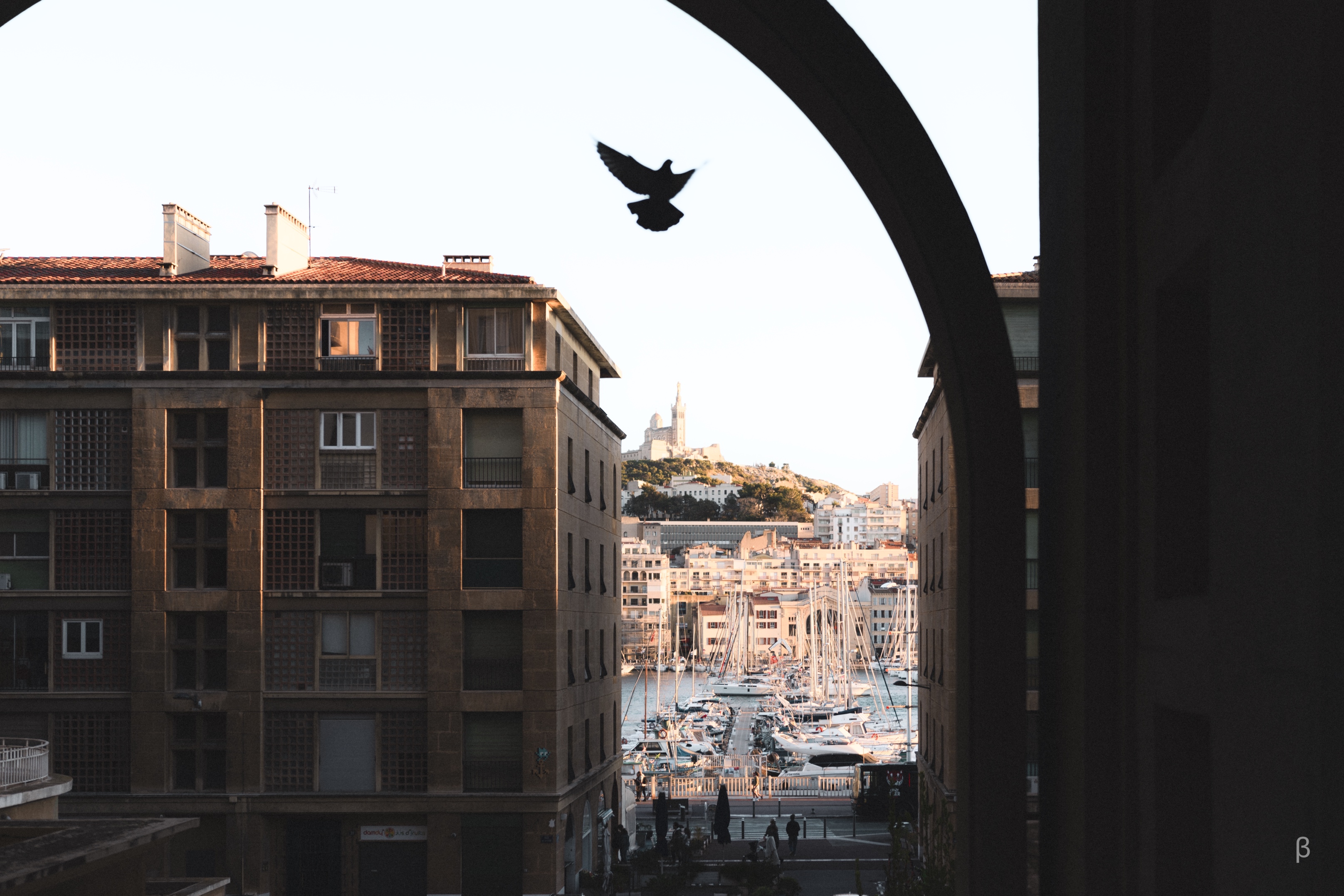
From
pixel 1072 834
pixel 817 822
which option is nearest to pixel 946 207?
pixel 1072 834

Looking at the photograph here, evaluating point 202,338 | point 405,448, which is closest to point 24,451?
point 202,338

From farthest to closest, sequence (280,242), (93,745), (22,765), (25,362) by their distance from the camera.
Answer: (280,242), (25,362), (93,745), (22,765)

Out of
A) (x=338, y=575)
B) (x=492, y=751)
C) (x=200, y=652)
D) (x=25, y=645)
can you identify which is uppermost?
(x=338, y=575)

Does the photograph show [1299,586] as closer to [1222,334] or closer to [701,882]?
[1222,334]

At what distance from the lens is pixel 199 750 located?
34125 millimetres

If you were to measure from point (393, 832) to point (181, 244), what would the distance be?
58.3 feet

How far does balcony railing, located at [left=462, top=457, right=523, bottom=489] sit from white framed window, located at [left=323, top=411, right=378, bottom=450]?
2.75 m

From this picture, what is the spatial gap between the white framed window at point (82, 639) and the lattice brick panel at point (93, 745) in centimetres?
152

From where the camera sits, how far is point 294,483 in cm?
3466

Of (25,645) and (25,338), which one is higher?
(25,338)

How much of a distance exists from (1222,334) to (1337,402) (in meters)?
0.70

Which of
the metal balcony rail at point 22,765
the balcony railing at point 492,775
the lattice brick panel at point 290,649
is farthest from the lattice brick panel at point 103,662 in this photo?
the balcony railing at point 492,775

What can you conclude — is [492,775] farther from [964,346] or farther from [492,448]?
[964,346]

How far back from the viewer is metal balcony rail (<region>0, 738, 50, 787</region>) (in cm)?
2550
